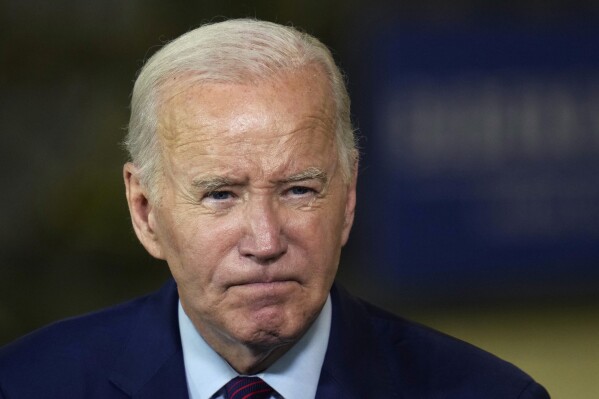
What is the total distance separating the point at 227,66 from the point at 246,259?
389 mm

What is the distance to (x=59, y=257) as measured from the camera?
226 inches

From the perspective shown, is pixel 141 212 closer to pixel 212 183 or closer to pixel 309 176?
pixel 212 183

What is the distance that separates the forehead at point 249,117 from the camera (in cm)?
258

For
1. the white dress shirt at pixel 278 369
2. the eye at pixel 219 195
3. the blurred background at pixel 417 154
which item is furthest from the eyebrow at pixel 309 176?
the blurred background at pixel 417 154

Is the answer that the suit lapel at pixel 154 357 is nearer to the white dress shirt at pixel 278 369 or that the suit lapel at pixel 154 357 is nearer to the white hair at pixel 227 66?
the white dress shirt at pixel 278 369

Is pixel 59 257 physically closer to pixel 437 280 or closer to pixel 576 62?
pixel 437 280

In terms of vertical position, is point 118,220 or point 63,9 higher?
point 63,9

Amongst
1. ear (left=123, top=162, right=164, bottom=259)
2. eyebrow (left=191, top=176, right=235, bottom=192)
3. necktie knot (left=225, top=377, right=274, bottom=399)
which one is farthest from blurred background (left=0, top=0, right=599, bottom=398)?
eyebrow (left=191, top=176, right=235, bottom=192)

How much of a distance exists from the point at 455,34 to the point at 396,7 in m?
0.28

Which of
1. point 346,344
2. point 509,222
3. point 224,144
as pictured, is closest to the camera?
point 224,144

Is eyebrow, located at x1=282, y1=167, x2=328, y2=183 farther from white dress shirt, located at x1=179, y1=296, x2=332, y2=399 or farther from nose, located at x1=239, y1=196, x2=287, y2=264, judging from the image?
white dress shirt, located at x1=179, y1=296, x2=332, y2=399

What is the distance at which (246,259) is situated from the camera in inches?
101

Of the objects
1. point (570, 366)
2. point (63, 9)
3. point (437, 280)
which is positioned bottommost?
point (570, 366)

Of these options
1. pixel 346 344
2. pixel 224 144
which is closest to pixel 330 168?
pixel 224 144
